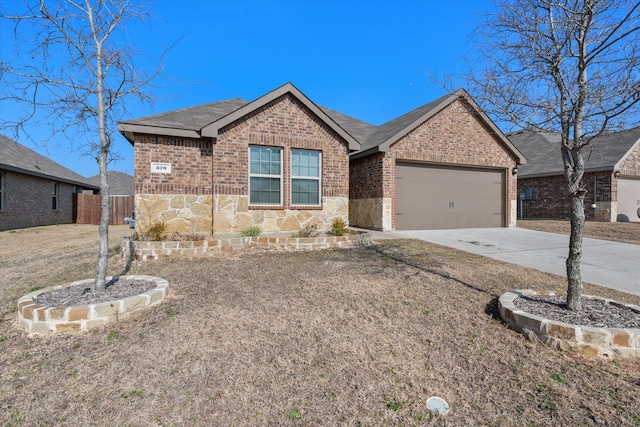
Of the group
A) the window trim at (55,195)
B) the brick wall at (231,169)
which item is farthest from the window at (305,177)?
the window trim at (55,195)

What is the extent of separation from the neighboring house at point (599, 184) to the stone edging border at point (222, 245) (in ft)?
41.3

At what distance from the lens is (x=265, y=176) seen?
32.0 feet

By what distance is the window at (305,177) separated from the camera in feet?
33.0

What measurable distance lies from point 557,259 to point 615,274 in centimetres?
121

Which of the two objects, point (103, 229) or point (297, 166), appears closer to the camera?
point (103, 229)

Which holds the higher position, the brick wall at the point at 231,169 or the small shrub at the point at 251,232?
the brick wall at the point at 231,169

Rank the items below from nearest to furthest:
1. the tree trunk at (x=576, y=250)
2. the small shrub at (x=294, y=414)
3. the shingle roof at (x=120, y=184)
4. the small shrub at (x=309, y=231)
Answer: the small shrub at (x=294, y=414), the tree trunk at (x=576, y=250), the small shrub at (x=309, y=231), the shingle roof at (x=120, y=184)

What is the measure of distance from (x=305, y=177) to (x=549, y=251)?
703 centimetres

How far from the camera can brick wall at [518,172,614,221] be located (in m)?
16.3

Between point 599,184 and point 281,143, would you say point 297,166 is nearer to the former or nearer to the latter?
point 281,143

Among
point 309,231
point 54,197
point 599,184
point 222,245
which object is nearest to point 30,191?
point 54,197

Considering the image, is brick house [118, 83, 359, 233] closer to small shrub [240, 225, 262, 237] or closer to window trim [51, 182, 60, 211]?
small shrub [240, 225, 262, 237]

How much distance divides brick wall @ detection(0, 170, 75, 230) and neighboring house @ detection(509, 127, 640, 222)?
2635cm

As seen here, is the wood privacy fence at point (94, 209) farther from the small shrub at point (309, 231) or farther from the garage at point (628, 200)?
the garage at point (628, 200)
